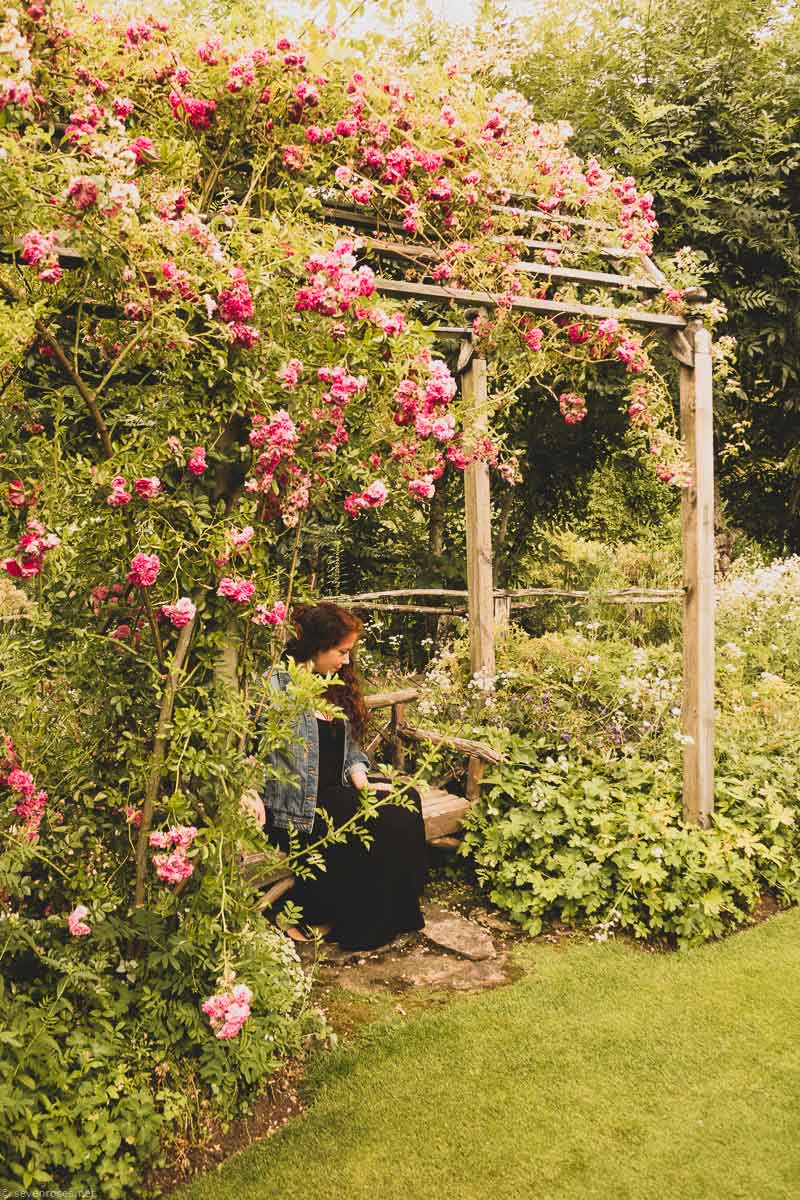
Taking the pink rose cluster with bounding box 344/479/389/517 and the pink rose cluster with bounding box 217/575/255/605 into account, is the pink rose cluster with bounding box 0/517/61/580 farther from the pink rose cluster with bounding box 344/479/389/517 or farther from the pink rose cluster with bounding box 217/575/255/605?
the pink rose cluster with bounding box 344/479/389/517

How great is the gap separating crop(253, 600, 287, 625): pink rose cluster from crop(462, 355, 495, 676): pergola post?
7.08ft

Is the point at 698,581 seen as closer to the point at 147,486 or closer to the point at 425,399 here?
the point at 425,399

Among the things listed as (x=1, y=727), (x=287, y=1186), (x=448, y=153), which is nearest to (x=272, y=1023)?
(x=287, y=1186)

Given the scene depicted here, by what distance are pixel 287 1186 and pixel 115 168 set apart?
2730mm

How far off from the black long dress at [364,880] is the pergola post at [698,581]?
1.38 metres

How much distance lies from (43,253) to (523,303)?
2140 mm

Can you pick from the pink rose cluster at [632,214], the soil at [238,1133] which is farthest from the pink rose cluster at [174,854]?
the pink rose cluster at [632,214]

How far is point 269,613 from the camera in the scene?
110 inches

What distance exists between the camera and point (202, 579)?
2744 millimetres

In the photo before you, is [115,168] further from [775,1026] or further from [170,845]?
[775,1026]

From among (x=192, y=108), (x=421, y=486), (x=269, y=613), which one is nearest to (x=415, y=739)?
(x=421, y=486)

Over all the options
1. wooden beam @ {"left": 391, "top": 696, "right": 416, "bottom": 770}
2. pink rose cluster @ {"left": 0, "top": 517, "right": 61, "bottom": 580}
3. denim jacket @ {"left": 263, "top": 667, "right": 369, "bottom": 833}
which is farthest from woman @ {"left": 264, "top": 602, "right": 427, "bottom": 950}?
pink rose cluster @ {"left": 0, "top": 517, "right": 61, "bottom": 580}

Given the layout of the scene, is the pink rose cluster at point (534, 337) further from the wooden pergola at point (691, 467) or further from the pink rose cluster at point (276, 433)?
the pink rose cluster at point (276, 433)

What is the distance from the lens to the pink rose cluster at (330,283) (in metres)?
2.60
